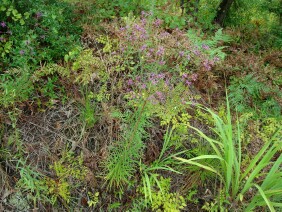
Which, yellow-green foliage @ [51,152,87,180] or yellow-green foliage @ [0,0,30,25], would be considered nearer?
yellow-green foliage @ [51,152,87,180]

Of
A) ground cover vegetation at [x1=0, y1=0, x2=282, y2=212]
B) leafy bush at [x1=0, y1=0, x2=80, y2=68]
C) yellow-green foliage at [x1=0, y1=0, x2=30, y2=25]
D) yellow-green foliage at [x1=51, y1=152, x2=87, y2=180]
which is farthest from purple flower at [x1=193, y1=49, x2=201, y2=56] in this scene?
yellow-green foliage at [x1=0, y1=0, x2=30, y2=25]

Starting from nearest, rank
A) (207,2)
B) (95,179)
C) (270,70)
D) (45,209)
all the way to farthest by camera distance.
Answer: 1. (45,209)
2. (95,179)
3. (270,70)
4. (207,2)

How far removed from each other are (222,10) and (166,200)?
3.18 m

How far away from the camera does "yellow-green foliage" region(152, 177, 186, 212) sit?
2365mm

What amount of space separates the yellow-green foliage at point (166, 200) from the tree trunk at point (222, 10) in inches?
116

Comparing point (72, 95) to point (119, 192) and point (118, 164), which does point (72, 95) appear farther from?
point (119, 192)

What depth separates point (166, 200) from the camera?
2406 mm

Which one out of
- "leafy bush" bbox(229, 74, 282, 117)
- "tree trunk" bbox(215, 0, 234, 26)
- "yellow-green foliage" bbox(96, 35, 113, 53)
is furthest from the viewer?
"tree trunk" bbox(215, 0, 234, 26)

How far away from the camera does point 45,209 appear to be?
2273 millimetres

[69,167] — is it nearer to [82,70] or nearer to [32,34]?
[82,70]

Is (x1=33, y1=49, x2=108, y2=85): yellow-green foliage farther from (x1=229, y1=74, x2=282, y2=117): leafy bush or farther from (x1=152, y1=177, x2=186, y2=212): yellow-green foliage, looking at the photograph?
(x1=229, y1=74, x2=282, y2=117): leafy bush

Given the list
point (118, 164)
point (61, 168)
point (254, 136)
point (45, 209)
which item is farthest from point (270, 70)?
point (45, 209)

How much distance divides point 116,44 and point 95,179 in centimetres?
145

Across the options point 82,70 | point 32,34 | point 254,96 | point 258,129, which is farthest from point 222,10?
point 32,34
